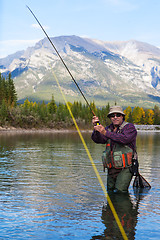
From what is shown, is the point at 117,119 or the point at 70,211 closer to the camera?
the point at 70,211

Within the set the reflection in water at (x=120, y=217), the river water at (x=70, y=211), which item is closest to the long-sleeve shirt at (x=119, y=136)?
the reflection in water at (x=120, y=217)

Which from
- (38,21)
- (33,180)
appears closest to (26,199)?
(33,180)

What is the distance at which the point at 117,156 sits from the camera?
948 cm

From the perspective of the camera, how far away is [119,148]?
31.4 ft

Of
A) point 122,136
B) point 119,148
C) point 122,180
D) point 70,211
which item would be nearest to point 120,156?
point 119,148

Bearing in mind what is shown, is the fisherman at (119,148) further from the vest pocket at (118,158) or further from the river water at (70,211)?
the river water at (70,211)

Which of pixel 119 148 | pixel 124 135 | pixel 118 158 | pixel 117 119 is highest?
pixel 117 119

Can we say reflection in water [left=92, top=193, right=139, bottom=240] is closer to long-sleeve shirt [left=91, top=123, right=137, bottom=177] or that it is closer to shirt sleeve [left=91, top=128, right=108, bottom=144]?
long-sleeve shirt [left=91, top=123, right=137, bottom=177]

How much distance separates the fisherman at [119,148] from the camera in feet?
30.7

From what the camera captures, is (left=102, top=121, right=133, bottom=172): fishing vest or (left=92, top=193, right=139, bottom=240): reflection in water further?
(left=102, top=121, right=133, bottom=172): fishing vest

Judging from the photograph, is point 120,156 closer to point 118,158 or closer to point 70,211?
point 118,158

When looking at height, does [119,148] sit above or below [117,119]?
below

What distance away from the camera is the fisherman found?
9344 millimetres

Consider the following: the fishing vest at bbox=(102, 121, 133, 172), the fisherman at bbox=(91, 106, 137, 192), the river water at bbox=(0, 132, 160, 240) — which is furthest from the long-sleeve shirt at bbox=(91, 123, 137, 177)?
the river water at bbox=(0, 132, 160, 240)
